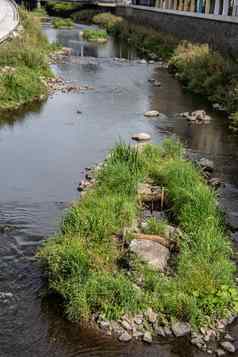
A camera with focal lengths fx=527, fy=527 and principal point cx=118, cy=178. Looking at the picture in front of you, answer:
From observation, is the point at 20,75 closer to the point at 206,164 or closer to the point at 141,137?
the point at 141,137

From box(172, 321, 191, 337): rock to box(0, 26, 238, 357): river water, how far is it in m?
0.13

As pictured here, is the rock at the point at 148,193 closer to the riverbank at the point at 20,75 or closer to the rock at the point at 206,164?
the rock at the point at 206,164

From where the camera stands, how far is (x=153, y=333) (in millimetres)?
8156

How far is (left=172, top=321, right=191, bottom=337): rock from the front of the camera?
26.8 feet

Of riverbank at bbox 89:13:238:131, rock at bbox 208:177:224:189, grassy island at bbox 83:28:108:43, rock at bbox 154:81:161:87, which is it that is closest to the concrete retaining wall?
riverbank at bbox 89:13:238:131

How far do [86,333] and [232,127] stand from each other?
44.2ft

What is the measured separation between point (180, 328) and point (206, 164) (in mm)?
7918

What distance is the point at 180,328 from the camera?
26.9 ft

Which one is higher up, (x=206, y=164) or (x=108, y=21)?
(x=206, y=164)

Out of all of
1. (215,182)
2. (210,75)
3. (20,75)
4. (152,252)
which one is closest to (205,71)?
(210,75)

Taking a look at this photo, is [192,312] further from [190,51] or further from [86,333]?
[190,51]

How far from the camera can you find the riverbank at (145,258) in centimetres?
834

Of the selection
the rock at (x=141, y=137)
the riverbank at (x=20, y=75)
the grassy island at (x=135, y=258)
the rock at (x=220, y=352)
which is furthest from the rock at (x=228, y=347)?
the riverbank at (x=20, y=75)

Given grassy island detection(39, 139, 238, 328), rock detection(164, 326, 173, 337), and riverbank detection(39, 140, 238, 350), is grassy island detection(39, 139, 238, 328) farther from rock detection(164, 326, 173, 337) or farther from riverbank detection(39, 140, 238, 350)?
rock detection(164, 326, 173, 337)
